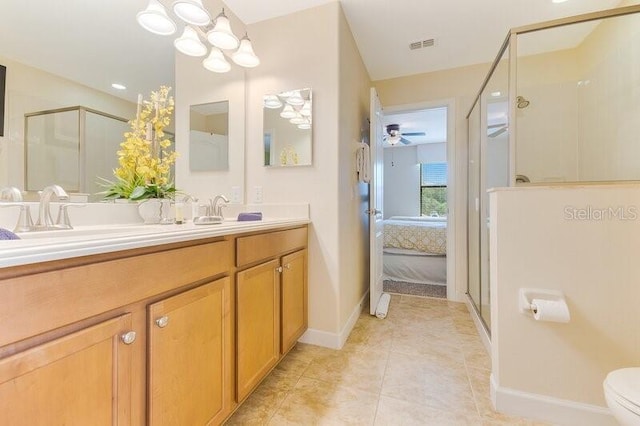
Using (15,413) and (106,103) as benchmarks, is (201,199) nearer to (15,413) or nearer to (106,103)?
(106,103)

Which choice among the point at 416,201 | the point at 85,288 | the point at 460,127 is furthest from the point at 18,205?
the point at 416,201

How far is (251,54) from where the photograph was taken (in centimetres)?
185

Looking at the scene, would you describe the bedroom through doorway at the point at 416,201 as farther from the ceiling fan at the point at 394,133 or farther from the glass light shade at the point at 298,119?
the glass light shade at the point at 298,119

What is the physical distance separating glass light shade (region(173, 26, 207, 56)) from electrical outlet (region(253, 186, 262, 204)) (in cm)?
93

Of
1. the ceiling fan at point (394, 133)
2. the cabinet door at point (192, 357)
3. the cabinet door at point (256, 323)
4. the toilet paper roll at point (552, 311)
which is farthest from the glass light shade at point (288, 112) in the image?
the ceiling fan at point (394, 133)

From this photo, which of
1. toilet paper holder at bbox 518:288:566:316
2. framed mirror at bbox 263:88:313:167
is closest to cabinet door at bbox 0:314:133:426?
framed mirror at bbox 263:88:313:167

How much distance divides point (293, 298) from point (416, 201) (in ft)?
19.7

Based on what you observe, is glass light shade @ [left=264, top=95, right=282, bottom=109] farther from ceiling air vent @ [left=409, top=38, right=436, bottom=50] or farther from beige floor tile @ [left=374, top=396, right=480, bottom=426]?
beige floor tile @ [left=374, top=396, right=480, bottom=426]

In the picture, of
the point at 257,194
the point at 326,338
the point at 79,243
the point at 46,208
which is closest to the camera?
the point at 79,243

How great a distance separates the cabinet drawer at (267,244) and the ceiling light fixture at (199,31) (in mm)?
1184

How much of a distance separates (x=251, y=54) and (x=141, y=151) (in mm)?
962

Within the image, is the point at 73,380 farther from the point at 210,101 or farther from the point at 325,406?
the point at 210,101

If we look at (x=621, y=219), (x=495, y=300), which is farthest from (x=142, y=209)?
(x=621, y=219)

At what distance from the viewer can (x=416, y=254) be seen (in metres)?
3.54
